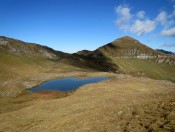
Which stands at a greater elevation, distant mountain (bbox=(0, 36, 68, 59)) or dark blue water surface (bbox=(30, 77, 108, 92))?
distant mountain (bbox=(0, 36, 68, 59))

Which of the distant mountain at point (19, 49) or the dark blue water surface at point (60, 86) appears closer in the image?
the dark blue water surface at point (60, 86)

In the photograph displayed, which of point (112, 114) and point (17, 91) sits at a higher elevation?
point (112, 114)

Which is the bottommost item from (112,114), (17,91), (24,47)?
(17,91)

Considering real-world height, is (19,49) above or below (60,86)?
above

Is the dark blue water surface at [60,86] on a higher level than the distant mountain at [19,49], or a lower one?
lower

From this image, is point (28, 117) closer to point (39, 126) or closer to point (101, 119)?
point (39, 126)

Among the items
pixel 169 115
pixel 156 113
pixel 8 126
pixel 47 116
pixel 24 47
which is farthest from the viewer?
pixel 24 47

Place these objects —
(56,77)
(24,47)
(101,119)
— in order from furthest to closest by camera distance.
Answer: (24,47) → (56,77) → (101,119)

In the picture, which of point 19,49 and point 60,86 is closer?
point 60,86

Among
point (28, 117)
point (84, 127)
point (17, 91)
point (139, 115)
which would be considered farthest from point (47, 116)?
point (17, 91)

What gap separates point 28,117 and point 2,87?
167 feet

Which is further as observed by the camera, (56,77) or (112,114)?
(56,77)

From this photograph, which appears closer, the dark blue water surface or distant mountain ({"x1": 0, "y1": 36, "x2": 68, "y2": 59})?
the dark blue water surface

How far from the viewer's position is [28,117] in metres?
28.8
